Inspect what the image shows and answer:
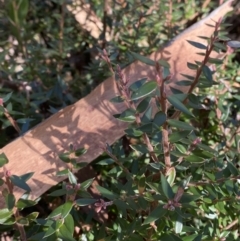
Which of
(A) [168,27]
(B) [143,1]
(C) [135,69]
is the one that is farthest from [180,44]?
(A) [168,27]

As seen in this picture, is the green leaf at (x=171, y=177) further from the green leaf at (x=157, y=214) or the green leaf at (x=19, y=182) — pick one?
the green leaf at (x=19, y=182)

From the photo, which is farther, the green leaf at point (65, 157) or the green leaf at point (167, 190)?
the green leaf at point (65, 157)

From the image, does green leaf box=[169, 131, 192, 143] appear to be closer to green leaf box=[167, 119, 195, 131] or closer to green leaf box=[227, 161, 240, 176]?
green leaf box=[167, 119, 195, 131]

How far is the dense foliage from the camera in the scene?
1.01m

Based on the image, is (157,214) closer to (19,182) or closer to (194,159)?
(194,159)

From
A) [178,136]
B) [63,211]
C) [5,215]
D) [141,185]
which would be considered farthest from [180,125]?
[5,215]

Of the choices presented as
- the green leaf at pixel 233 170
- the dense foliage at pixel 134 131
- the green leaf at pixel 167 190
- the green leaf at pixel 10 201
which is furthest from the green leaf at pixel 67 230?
the green leaf at pixel 233 170

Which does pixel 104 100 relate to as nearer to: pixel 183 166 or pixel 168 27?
pixel 183 166

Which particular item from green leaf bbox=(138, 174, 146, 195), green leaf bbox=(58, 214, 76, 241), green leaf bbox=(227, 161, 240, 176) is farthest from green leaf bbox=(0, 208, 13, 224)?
green leaf bbox=(227, 161, 240, 176)

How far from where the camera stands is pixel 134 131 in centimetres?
107

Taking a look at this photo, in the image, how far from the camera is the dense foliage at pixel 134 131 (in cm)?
101

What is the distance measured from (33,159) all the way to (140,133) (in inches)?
13.0

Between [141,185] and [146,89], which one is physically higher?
[146,89]

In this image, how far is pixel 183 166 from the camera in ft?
3.60
